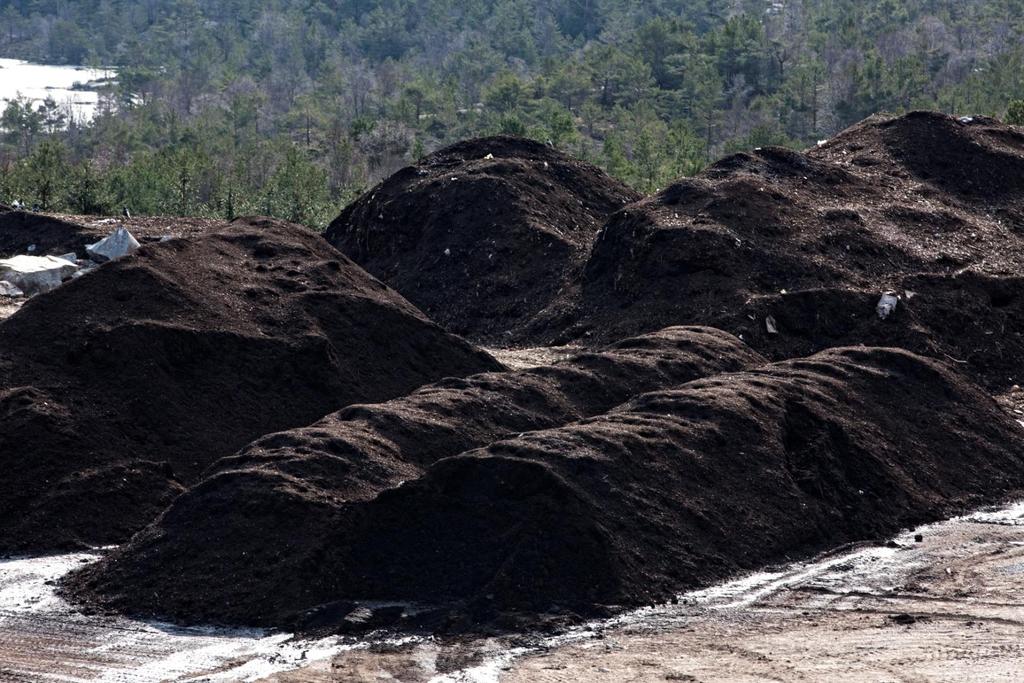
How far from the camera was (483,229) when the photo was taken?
2619 cm

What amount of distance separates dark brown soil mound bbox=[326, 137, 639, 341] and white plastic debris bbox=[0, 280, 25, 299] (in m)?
5.99

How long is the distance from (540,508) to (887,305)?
10606 millimetres

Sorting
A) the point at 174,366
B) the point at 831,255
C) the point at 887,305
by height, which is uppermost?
the point at 831,255

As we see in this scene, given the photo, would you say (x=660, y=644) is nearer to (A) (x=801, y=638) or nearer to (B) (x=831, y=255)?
(A) (x=801, y=638)

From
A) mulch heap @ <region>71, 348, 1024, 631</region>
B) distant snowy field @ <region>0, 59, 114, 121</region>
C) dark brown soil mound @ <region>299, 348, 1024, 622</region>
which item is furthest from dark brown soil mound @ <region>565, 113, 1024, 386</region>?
distant snowy field @ <region>0, 59, 114, 121</region>

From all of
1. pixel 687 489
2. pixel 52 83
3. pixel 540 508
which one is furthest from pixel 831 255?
pixel 52 83

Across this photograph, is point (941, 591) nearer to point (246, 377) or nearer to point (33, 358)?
point (246, 377)

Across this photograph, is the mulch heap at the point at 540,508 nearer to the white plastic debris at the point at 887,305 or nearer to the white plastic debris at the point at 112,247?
the white plastic debris at the point at 887,305

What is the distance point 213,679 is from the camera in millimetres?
10289

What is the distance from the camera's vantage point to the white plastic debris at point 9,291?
22.6m

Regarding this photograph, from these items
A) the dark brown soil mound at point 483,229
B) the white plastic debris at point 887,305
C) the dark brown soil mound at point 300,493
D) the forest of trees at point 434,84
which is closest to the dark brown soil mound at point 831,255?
the white plastic debris at point 887,305

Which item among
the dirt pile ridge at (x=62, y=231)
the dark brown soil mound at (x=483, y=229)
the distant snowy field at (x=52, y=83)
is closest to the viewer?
the dark brown soil mound at (x=483, y=229)

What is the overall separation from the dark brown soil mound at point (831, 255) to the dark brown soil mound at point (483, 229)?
1363 millimetres

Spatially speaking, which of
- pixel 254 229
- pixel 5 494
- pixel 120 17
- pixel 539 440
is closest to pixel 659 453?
pixel 539 440
